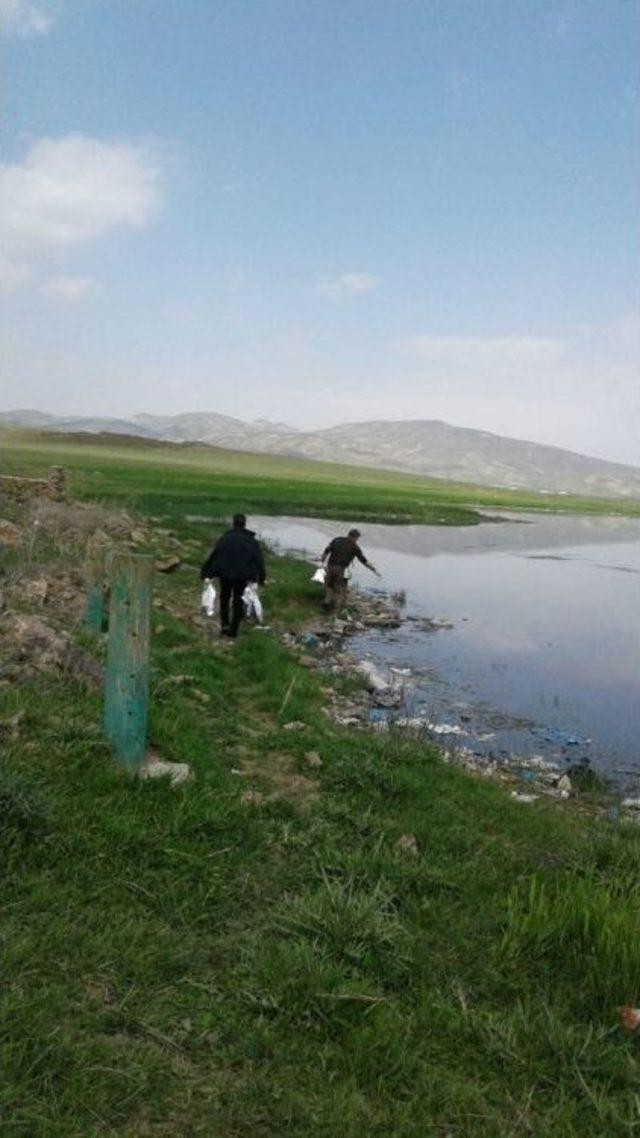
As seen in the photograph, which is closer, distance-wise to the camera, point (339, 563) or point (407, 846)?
point (407, 846)

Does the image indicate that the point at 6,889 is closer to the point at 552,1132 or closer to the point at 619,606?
the point at 552,1132

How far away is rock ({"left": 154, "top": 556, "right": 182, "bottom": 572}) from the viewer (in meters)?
17.6

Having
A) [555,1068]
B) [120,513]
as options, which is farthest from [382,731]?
[120,513]

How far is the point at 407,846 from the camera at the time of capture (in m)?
5.32

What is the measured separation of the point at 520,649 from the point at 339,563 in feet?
15.6

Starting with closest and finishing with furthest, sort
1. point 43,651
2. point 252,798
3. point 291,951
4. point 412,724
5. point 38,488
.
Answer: point 291,951 → point 252,798 → point 43,651 → point 412,724 → point 38,488

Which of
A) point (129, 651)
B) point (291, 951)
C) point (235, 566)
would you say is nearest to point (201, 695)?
point (129, 651)

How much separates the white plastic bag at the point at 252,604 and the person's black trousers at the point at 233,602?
700mm

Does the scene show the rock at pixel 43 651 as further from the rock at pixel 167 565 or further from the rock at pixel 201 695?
the rock at pixel 167 565

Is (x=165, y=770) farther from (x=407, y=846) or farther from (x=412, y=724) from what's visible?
(x=412, y=724)

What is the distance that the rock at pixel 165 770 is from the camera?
17.2ft

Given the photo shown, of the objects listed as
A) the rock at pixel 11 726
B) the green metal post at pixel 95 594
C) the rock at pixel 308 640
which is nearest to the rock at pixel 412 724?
the rock at pixel 308 640

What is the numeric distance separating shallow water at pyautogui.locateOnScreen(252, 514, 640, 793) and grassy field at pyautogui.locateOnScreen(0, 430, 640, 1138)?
186 inches

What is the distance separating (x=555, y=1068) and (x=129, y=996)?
198 centimetres
